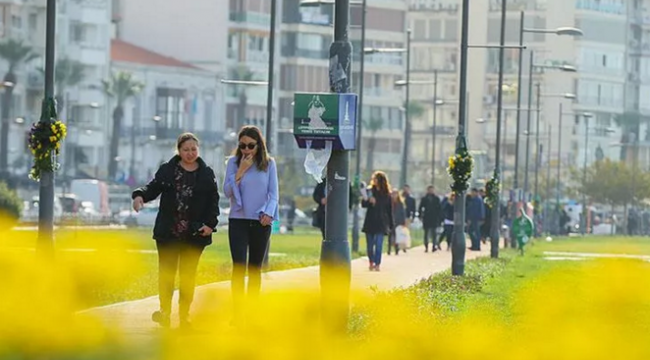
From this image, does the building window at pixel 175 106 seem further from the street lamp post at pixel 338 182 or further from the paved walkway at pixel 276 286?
the street lamp post at pixel 338 182

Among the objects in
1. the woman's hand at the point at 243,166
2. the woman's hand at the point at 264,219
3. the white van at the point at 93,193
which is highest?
the woman's hand at the point at 243,166

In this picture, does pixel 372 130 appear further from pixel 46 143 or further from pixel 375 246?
pixel 46 143

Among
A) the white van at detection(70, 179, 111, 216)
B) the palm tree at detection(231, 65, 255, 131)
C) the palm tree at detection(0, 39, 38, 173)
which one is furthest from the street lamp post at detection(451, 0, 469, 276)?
the palm tree at detection(231, 65, 255, 131)

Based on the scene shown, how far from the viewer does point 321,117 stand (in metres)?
18.3

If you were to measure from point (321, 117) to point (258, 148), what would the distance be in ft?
3.63

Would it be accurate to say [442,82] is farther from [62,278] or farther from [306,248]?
[62,278]

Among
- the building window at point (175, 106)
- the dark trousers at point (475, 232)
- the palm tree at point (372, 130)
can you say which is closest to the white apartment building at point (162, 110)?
the building window at point (175, 106)

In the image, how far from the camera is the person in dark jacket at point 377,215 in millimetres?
40062

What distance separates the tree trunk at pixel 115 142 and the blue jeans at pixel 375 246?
99.8 metres

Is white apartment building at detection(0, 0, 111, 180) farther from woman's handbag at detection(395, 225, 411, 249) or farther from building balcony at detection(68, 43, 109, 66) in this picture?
woman's handbag at detection(395, 225, 411, 249)

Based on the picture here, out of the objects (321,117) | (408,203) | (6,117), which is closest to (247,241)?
(321,117)

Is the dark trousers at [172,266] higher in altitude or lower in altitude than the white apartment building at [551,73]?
lower

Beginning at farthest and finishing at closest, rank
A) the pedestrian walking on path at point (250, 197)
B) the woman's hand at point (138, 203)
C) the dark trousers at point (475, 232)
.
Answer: the dark trousers at point (475, 232) < the pedestrian walking on path at point (250, 197) < the woman's hand at point (138, 203)

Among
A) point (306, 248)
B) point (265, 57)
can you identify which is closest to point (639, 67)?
point (265, 57)
